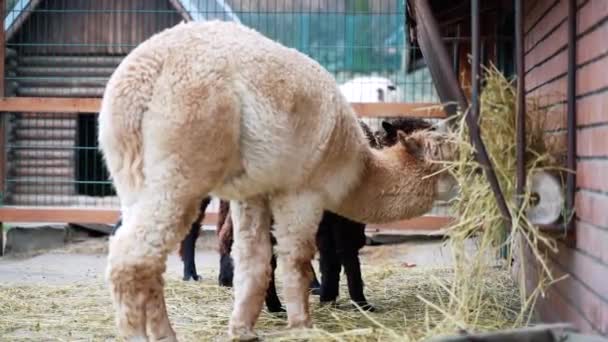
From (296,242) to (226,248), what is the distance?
165 cm

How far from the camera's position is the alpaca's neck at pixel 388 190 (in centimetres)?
535

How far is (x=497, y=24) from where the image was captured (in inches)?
297

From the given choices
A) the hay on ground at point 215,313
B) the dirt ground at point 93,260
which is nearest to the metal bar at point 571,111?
the hay on ground at point 215,313

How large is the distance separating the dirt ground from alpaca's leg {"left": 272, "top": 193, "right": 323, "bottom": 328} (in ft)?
10.5

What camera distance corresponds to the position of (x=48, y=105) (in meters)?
9.74

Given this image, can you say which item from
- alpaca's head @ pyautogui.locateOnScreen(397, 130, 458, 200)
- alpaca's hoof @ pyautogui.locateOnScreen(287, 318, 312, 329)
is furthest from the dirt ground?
alpaca's hoof @ pyautogui.locateOnScreen(287, 318, 312, 329)

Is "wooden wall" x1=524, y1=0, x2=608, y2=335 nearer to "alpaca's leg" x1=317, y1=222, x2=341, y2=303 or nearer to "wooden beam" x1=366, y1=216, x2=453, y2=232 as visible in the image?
"alpaca's leg" x1=317, y1=222, x2=341, y2=303

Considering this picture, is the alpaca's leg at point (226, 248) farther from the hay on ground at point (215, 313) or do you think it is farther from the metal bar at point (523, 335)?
the metal bar at point (523, 335)

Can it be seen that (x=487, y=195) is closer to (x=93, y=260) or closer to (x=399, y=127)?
(x=399, y=127)

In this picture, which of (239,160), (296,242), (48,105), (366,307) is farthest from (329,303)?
(48,105)

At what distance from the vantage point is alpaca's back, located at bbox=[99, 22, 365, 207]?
439 centimetres

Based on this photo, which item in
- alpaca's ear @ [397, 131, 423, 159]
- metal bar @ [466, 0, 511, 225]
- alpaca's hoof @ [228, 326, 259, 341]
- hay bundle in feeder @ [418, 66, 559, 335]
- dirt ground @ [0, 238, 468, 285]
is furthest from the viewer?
dirt ground @ [0, 238, 468, 285]

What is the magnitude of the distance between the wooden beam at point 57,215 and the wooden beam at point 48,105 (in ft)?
3.53

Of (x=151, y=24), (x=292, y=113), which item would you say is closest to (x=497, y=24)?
(x=292, y=113)
